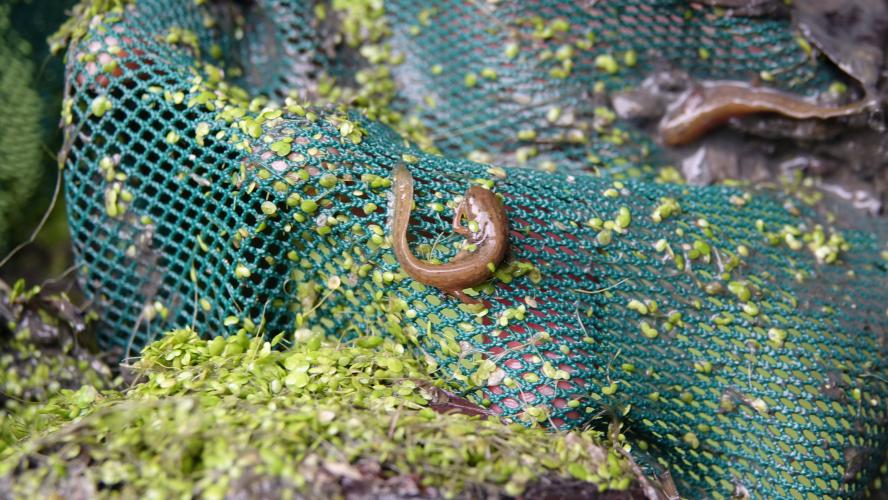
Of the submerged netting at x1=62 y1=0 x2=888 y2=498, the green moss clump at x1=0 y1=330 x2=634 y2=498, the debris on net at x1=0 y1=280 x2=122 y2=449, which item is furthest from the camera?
the debris on net at x1=0 y1=280 x2=122 y2=449

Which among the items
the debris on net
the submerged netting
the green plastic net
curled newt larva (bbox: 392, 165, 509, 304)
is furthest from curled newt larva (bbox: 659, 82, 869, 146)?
the green plastic net

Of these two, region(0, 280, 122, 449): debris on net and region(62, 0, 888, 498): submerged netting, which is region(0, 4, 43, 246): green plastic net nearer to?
region(62, 0, 888, 498): submerged netting

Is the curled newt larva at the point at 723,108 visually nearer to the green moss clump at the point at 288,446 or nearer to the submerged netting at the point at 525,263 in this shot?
the submerged netting at the point at 525,263

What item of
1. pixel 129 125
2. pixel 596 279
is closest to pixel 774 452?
pixel 596 279

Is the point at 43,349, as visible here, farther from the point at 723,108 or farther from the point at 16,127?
the point at 723,108

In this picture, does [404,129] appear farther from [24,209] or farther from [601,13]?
[24,209]

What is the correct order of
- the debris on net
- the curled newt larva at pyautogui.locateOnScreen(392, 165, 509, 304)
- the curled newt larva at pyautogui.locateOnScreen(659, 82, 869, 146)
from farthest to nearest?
the curled newt larva at pyautogui.locateOnScreen(659, 82, 869, 146) < the debris on net < the curled newt larva at pyautogui.locateOnScreen(392, 165, 509, 304)

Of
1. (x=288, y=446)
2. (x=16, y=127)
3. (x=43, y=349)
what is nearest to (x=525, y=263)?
(x=288, y=446)

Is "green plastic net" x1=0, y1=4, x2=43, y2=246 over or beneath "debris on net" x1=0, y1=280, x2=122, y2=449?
over
